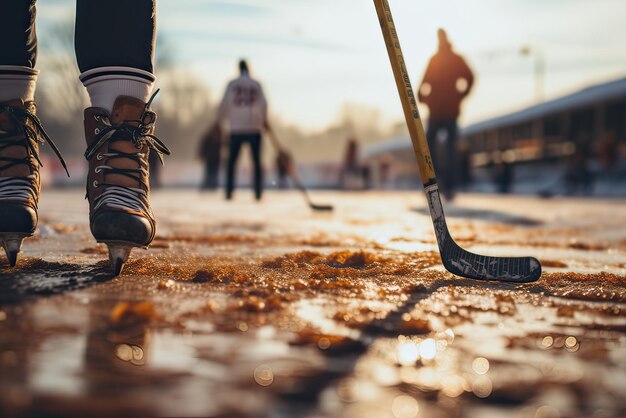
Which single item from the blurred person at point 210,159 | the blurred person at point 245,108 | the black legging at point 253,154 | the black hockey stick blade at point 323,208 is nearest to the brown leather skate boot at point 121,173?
the black hockey stick blade at point 323,208

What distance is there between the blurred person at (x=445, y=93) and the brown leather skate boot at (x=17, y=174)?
289 inches

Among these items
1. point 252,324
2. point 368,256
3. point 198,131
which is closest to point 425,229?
point 368,256

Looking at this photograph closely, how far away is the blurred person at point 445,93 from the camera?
9531mm

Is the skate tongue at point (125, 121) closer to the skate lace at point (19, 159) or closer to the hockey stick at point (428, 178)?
the skate lace at point (19, 159)

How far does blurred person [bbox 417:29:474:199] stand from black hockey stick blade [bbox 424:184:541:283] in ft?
22.9

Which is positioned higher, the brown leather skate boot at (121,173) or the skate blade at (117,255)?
the brown leather skate boot at (121,173)

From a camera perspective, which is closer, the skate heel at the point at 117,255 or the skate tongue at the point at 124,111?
the skate heel at the point at 117,255

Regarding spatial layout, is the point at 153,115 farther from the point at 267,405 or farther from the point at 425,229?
the point at 425,229

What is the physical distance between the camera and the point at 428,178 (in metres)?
2.41

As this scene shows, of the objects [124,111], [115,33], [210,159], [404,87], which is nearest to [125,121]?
[124,111]

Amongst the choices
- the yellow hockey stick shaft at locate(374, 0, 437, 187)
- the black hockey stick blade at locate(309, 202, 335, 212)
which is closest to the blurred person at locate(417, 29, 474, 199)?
the black hockey stick blade at locate(309, 202, 335, 212)

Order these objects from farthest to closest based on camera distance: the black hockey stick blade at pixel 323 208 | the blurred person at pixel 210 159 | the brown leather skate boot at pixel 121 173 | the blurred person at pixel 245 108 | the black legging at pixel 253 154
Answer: the blurred person at pixel 210 159 < the black legging at pixel 253 154 < the blurred person at pixel 245 108 < the black hockey stick blade at pixel 323 208 < the brown leather skate boot at pixel 121 173

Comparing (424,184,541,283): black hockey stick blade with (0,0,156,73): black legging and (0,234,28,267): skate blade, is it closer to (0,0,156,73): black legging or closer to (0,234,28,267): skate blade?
(0,0,156,73): black legging

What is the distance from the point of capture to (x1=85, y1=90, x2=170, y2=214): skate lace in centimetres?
207
